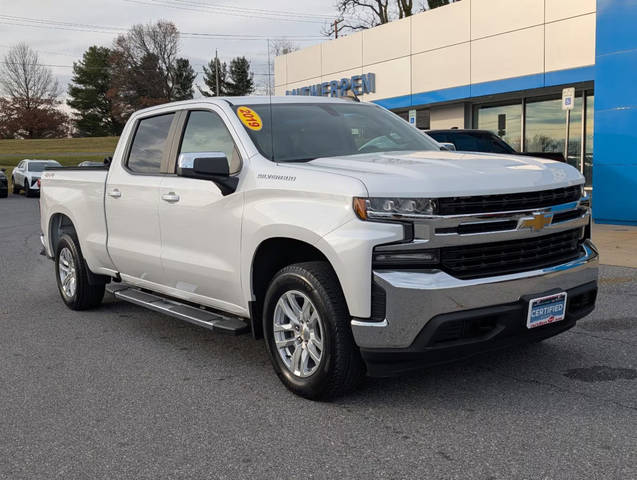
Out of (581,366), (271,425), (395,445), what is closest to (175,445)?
(271,425)

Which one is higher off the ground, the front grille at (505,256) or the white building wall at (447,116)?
the white building wall at (447,116)

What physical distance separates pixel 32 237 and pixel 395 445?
12674mm

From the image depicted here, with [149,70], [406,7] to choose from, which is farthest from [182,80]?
[406,7]

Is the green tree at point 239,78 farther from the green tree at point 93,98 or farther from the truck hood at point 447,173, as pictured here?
the truck hood at point 447,173

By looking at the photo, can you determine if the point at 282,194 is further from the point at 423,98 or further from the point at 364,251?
the point at 423,98

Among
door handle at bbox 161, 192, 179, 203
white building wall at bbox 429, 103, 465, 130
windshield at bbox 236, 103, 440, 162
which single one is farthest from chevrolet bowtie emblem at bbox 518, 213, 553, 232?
white building wall at bbox 429, 103, 465, 130

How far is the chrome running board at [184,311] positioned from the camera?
4.72 m

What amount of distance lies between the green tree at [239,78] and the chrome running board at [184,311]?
208 ft

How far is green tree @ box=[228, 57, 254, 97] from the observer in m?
69.6

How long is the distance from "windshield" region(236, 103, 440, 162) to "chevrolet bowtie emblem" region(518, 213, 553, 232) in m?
1.44

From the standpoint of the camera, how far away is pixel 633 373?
15.2 feet

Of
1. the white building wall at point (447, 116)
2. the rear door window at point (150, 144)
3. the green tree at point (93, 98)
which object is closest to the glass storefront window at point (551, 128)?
the white building wall at point (447, 116)

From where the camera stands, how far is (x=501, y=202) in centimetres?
391

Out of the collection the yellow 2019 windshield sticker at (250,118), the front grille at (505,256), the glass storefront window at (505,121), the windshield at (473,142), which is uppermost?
the glass storefront window at (505,121)
